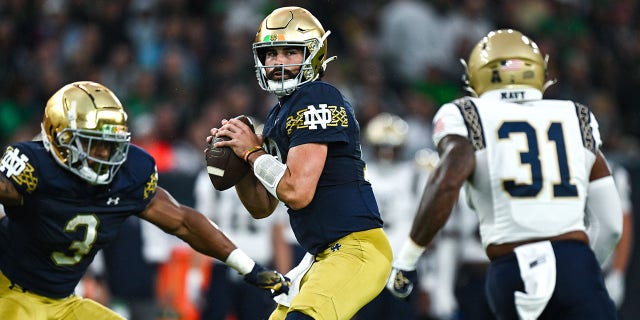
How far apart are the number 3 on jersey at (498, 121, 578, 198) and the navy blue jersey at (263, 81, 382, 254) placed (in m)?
0.62

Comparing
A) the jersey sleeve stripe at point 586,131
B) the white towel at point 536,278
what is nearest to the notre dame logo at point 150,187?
the white towel at point 536,278

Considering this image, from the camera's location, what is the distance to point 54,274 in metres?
4.77

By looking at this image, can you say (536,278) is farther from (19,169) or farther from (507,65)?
(19,169)

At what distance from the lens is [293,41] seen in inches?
179

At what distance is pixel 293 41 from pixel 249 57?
5548mm

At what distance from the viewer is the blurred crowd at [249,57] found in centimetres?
958

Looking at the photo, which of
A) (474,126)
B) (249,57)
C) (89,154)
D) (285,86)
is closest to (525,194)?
(474,126)

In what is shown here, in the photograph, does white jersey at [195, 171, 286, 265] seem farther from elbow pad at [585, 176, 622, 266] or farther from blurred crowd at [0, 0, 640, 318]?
elbow pad at [585, 176, 622, 266]

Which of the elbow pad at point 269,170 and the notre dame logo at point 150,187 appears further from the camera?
the notre dame logo at point 150,187

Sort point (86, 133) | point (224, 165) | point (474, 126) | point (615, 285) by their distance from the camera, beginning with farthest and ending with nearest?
point (615, 285)
point (86, 133)
point (474, 126)
point (224, 165)

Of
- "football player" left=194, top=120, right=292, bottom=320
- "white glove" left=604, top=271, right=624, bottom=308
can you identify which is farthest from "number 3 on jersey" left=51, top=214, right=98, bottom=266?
"white glove" left=604, top=271, right=624, bottom=308

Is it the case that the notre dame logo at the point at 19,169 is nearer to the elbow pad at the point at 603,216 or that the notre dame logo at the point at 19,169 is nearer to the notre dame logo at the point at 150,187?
the notre dame logo at the point at 150,187

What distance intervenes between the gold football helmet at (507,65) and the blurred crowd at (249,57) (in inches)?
171

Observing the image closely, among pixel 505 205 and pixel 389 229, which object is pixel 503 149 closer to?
pixel 505 205
